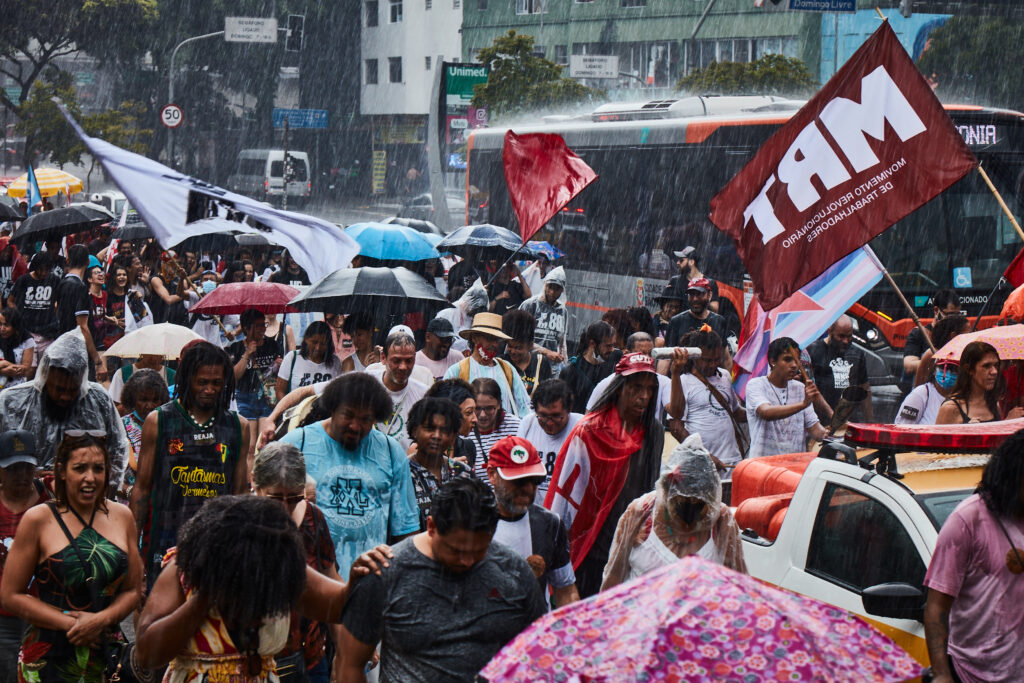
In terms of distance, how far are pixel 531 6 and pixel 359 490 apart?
49.0m

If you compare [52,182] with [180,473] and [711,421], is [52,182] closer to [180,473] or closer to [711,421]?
[711,421]

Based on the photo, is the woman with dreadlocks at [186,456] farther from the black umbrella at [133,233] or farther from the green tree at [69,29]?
the green tree at [69,29]

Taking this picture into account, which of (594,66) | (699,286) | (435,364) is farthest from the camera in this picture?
(594,66)

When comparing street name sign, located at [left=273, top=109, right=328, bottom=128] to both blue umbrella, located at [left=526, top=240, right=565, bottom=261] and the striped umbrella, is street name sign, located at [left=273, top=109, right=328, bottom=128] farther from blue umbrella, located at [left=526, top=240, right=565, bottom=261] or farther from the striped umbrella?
blue umbrella, located at [left=526, top=240, right=565, bottom=261]

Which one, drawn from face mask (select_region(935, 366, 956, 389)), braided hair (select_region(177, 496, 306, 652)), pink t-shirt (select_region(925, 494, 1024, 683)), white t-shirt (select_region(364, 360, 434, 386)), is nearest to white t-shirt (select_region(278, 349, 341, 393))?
white t-shirt (select_region(364, 360, 434, 386))

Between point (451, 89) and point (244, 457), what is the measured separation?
2847 centimetres

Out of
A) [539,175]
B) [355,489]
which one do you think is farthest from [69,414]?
[539,175]

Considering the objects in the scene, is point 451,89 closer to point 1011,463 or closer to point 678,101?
point 678,101

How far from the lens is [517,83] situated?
36.6 meters

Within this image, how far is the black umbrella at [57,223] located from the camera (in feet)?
42.8

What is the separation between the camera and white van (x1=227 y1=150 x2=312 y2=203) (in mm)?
52781

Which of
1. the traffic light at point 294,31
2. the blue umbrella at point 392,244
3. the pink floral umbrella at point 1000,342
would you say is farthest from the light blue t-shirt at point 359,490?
the traffic light at point 294,31

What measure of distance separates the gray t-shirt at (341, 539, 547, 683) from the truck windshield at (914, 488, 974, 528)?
5.70ft

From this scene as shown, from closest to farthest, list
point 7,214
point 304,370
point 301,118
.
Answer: point 304,370 < point 7,214 < point 301,118
